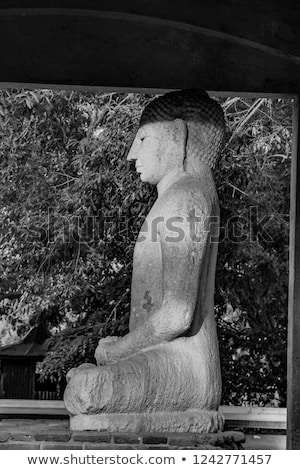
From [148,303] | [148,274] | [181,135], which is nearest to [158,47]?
[181,135]

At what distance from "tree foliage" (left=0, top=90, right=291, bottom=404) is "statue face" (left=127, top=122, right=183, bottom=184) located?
16.7 ft

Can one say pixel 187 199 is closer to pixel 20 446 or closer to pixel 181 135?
pixel 181 135

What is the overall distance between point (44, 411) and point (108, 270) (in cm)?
402

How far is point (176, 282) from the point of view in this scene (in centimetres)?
776

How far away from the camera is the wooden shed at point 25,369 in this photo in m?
14.8

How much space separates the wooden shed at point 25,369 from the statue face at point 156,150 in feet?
21.9

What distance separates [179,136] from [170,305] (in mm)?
1164

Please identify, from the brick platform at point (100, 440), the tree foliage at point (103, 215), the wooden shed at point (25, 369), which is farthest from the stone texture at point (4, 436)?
the wooden shed at point (25, 369)

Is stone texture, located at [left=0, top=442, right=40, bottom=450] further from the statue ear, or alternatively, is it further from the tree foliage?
the tree foliage

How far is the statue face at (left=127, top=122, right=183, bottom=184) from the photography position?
27.0ft

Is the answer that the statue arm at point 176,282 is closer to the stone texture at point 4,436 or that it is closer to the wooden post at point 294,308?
the stone texture at point 4,436

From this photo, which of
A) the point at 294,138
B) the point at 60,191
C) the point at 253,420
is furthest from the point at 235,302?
the point at 294,138

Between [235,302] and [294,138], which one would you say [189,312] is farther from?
[235,302]

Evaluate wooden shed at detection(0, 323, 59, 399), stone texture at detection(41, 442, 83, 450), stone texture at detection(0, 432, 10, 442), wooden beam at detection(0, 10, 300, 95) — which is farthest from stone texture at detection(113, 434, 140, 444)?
wooden shed at detection(0, 323, 59, 399)
